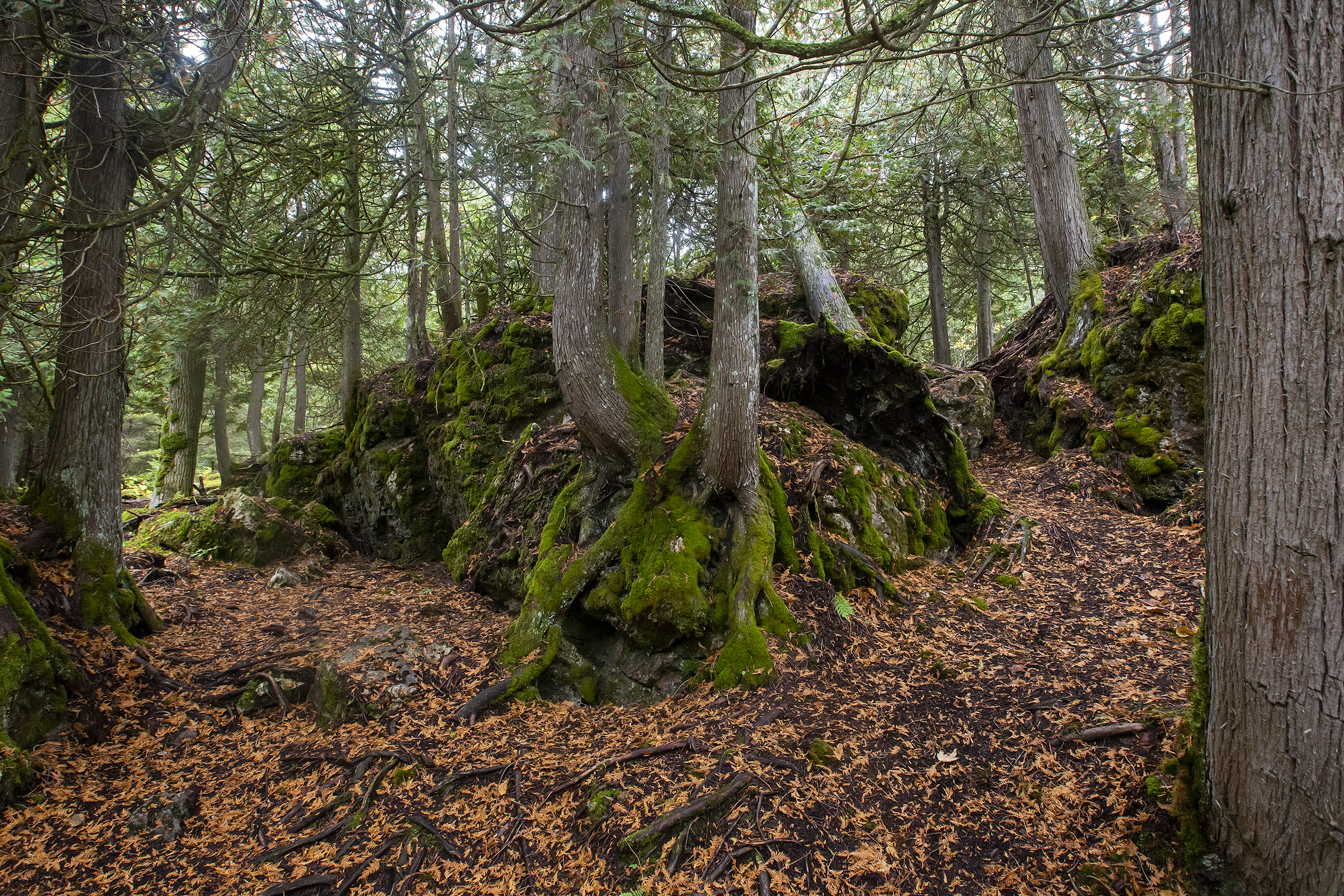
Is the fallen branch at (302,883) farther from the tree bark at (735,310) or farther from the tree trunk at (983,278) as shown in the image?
the tree trunk at (983,278)

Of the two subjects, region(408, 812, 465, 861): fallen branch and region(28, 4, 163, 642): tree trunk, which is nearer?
region(408, 812, 465, 861): fallen branch

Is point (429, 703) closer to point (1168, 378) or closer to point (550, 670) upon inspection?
point (550, 670)

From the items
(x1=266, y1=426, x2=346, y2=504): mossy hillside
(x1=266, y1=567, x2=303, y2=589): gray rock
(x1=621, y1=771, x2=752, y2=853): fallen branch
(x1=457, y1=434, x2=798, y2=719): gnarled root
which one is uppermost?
(x1=266, y1=426, x2=346, y2=504): mossy hillside

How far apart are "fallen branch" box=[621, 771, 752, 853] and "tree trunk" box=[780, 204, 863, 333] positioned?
591 centimetres

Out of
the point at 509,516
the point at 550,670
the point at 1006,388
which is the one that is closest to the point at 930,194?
the point at 1006,388

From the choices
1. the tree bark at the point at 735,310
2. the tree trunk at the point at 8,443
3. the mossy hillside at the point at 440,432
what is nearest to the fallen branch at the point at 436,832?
the tree bark at the point at 735,310

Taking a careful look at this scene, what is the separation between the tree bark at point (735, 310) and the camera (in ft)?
16.3

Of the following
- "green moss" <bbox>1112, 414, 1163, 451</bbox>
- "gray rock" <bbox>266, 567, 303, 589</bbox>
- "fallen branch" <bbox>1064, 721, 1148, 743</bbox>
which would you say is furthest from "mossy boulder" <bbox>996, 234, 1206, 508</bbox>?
"gray rock" <bbox>266, 567, 303, 589</bbox>

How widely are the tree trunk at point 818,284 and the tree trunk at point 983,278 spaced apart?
15.7ft

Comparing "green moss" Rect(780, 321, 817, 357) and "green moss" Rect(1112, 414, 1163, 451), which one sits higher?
"green moss" Rect(780, 321, 817, 357)

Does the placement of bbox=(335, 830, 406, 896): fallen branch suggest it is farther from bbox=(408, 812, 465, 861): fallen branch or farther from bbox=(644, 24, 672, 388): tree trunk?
bbox=(644, 24, 672, 388): tree trunk

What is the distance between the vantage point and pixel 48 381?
18.6 feet

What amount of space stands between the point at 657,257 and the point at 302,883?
601 centimetres

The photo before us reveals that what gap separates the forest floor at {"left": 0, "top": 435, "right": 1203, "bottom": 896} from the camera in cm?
315
